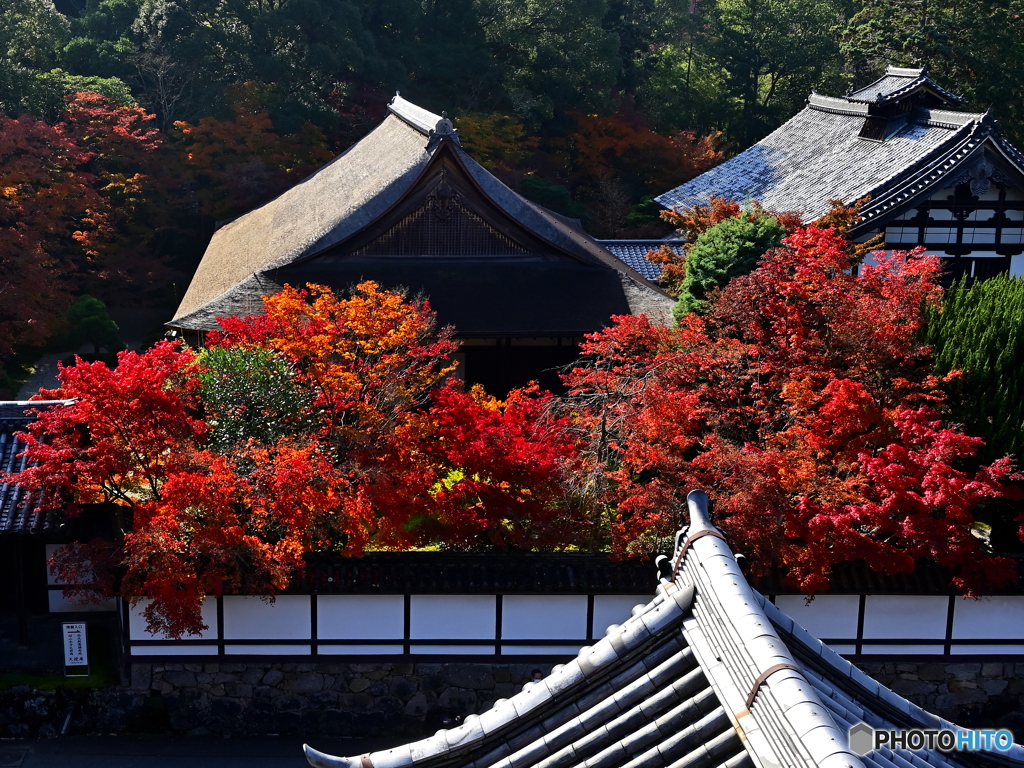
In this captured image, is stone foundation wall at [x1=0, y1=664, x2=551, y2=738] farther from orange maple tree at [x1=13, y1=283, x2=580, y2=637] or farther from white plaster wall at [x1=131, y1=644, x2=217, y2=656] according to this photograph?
orange maple tree at [x1=13, y1=283, x2=580, y2=637]

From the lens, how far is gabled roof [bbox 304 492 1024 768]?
21.5 feet

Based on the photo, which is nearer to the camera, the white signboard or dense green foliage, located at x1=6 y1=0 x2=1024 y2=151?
the white signboard

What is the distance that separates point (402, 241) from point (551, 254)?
3621mm

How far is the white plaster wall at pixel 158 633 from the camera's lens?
1448cm

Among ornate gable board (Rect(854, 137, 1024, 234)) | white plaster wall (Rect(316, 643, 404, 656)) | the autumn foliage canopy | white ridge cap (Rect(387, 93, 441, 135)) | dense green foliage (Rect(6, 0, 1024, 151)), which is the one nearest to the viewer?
the autumn foliage canopy

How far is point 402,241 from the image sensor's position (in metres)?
24.6

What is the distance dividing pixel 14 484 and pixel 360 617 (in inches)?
212

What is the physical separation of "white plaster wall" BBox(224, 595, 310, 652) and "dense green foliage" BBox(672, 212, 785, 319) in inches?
392

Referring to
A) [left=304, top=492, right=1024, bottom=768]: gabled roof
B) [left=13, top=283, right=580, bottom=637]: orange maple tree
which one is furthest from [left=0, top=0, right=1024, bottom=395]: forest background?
[left=304, top=492, right=1024, bottom=768]: gabled roof

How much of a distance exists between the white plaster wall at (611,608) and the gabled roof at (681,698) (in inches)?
284

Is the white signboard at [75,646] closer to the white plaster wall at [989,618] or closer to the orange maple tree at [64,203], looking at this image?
the orange maple tree at [64,203]

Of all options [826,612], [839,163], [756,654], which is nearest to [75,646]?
[826,612]

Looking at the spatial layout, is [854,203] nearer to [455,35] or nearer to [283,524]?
[283,524]

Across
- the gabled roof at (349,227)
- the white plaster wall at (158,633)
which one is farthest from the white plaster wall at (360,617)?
the gabled roof at (349,227)
